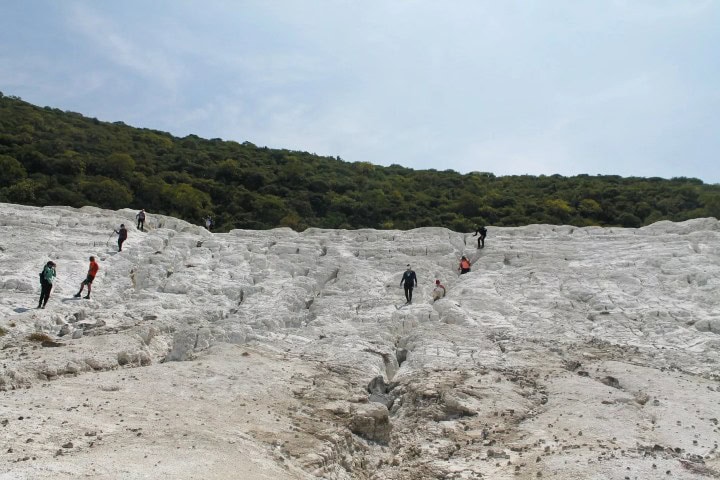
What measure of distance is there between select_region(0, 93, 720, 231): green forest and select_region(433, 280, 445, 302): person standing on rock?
18154 mm

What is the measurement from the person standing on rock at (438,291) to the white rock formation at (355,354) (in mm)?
448

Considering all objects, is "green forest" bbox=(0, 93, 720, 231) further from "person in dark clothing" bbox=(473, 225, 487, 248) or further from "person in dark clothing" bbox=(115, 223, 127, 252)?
"person in dark clothing" bbox=(115, 223, 127, 252)

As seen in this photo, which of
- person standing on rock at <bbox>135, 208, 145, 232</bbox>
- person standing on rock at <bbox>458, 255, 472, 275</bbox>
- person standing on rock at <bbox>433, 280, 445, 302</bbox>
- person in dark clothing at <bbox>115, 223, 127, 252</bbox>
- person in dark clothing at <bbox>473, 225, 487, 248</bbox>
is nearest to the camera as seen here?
person standing on rock at <bbox>433, 280, 445, 302</bbox>

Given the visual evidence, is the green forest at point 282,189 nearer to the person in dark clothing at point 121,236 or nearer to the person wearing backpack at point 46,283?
the person in dark clothing at point 121,236

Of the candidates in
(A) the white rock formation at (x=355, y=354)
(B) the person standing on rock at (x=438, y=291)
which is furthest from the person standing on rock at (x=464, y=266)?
(B) the person standing on rock at (x=438, y=291)

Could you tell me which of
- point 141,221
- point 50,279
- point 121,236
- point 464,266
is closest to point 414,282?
point 464,266

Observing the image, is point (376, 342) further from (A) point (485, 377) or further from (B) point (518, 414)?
(B) point (518, 414)

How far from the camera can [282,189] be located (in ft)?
161

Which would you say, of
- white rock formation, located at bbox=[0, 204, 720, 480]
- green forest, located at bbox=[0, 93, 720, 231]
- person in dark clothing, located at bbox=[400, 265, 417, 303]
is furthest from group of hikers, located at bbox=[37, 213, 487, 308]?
green forest, located at bbox=[0, 93, 720, 231]

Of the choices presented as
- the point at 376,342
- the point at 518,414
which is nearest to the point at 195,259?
the point at 376,342

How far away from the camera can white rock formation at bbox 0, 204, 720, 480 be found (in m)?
11.1

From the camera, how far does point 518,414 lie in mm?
13570

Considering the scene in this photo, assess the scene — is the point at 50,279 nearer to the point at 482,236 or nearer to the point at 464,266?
the point at 464,266

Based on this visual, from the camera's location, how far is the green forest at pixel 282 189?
135 feet
